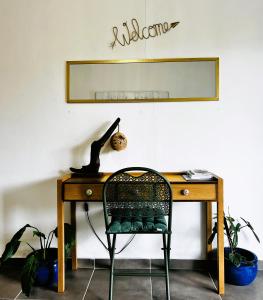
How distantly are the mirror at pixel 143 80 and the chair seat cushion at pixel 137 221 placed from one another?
37.8 inches

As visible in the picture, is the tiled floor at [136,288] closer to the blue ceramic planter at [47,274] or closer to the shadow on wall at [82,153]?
the blue ceramic planter at [47,274]

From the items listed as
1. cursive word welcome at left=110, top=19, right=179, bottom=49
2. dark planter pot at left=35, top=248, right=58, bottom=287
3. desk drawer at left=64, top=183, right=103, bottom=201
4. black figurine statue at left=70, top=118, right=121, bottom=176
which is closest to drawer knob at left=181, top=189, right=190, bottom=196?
desk drawer at left=64, top=183, right=103, bottom=201

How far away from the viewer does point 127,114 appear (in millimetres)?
2084

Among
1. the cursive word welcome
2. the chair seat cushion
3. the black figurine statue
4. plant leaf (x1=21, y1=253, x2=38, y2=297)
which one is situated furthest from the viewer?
the cursive word welcome

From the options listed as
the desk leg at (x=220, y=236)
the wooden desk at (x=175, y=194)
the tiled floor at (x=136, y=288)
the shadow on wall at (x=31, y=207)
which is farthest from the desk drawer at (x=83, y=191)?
the desk leg at (x=220, y=236)

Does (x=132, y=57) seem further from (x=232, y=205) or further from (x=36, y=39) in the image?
(x=232, y=205)

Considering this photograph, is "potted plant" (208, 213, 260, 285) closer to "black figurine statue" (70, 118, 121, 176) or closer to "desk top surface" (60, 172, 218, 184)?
"desk top surface" (60, 172, 218, 184)

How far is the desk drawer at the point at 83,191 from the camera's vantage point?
5.61ft

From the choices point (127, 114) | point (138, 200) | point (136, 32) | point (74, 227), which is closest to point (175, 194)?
point (138, 200)

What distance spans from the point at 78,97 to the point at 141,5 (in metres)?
0.95

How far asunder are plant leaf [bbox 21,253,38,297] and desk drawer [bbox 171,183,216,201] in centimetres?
109

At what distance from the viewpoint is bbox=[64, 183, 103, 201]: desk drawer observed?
171 cm

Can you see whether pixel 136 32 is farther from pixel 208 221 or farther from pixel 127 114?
pixel 208 221

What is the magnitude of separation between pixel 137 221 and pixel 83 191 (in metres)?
0.44
